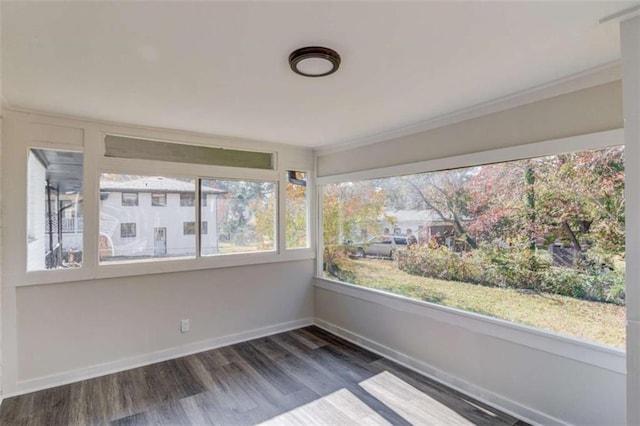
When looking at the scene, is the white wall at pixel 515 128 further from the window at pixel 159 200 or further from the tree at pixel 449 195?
the window at pixel 159 200

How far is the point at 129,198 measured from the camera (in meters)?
3.21

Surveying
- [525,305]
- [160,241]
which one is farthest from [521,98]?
[160,241]

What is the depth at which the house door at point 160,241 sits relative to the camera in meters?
3.35

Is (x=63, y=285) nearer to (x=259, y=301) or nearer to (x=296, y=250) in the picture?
(x=259, y=301)

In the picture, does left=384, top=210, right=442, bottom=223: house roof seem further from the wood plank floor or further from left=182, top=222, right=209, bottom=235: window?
left=182, top=222, right=209, bottom=235: window

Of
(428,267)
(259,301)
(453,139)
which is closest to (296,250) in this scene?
(259,301)

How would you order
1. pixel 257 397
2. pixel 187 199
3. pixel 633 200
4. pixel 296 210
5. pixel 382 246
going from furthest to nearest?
pixel 296 210 → pixel 382 246 → pixel 187 199 → pixel 257 397 → pixel 633 200

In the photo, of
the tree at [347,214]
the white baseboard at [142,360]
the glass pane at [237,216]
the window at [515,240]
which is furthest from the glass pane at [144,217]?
the window at [515,240]

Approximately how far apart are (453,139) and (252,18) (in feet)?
6.94

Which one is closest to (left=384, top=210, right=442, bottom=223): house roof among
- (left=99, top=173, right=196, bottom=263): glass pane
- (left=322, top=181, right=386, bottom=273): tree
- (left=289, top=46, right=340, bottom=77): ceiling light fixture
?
(left=322, top=181, right=386, bottom=273): tree

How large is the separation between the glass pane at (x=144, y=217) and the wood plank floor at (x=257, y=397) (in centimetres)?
115

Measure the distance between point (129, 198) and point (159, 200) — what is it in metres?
0.27

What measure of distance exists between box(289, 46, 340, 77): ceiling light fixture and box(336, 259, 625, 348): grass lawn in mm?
2155

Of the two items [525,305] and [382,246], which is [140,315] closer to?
[382,246]
